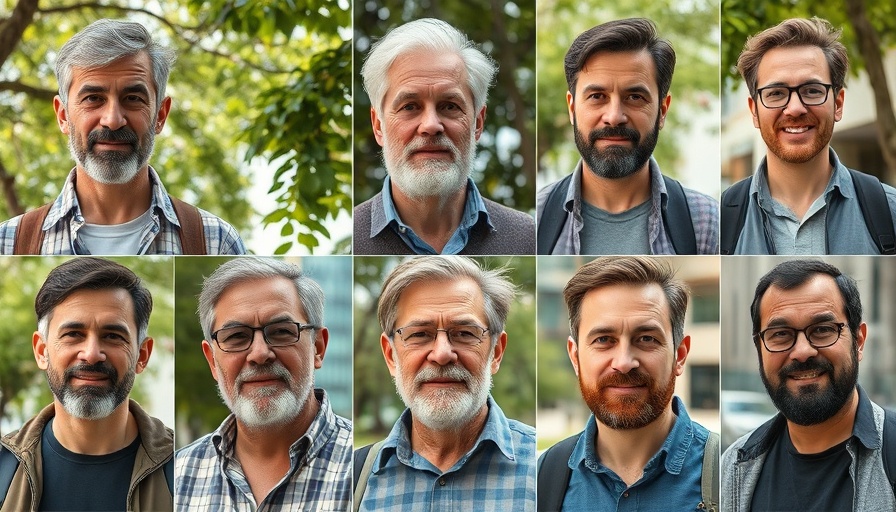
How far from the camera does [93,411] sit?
4.31 meters

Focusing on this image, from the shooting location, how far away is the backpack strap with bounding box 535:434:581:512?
4.23m

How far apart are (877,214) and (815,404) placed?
0.83m

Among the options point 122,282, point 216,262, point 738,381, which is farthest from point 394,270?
point 738,381

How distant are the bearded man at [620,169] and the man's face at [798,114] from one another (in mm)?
371

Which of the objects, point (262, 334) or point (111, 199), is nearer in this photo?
point (262, 334)

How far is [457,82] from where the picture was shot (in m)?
4.12

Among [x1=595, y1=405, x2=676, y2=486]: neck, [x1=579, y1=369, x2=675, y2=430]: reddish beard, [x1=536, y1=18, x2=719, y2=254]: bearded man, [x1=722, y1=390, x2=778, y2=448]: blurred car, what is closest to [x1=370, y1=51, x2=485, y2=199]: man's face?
[x1=536, y1=18, x2=719, y2=254]: bearded man

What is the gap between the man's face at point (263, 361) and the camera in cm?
421

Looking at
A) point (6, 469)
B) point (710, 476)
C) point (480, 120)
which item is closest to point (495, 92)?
point (480, 120)

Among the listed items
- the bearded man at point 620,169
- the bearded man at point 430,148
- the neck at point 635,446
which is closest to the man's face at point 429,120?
the bearded man at point 430,148

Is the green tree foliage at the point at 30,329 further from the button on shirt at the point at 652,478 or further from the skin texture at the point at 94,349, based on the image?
the button on shirt at the point at 652,478

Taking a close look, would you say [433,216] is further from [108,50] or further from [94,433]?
[94,433]

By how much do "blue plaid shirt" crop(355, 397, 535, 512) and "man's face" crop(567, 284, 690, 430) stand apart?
1.21 ft

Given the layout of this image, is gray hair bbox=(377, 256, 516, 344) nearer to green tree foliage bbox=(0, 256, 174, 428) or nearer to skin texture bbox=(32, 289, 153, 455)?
green tree foliage bbox=(0, 256, 174, 428)
